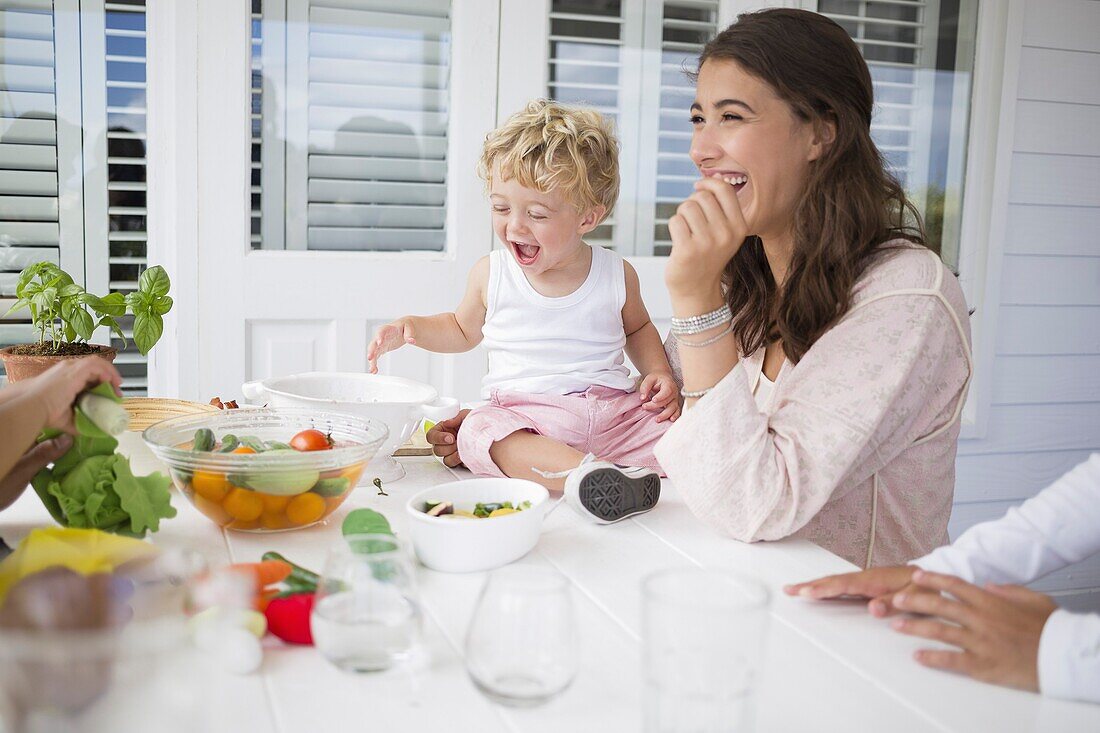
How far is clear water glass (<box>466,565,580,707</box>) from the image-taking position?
2.39 ft

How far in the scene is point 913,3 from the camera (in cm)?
332

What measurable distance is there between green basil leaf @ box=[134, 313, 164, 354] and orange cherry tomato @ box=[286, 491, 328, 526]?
2.05 ft

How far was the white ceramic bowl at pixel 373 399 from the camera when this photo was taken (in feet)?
4.63

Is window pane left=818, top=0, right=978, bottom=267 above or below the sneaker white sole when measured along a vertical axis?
above

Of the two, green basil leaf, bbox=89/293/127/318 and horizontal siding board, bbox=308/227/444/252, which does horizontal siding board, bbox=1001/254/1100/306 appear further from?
green basil leaf, bbox=89/293/127/318

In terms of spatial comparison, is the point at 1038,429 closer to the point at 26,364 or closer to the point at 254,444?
the point at 254,444

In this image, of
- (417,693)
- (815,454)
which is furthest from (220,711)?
(815,454)

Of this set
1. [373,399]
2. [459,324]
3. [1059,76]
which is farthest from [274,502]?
[1059,76]

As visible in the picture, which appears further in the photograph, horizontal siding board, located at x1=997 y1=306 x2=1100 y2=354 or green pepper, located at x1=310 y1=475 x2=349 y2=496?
horizontal siding board, located at x1=997 y1=306 x2=1100 y2=354

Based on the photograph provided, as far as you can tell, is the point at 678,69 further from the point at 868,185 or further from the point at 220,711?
the point at 220,711

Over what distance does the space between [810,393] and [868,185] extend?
15.8 inches

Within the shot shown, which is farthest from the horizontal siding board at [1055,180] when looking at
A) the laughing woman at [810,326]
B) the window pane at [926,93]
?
the laughing woman at [810,326]

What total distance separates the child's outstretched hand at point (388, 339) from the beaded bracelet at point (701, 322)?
65cm

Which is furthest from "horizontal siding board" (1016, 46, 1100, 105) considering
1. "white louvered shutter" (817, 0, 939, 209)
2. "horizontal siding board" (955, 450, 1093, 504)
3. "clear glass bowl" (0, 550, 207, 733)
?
"clear glass bowl" (0, 550, 207, 733)
